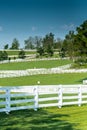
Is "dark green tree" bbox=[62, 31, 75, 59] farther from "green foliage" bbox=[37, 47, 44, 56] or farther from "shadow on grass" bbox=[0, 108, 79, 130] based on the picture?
"shadow on grass" bbox=[0, 108, 79, 130]

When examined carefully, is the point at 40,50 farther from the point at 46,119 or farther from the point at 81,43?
the point at 46,119

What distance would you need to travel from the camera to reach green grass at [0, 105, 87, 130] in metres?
14.7

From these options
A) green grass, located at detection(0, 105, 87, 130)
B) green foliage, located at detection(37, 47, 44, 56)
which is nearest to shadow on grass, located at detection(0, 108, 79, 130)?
green grass, located at detection(0, 105, 87, 130)

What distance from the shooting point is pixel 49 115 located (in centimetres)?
1836

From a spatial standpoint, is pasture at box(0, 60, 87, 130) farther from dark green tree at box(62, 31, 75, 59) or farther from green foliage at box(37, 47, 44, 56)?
green foliage at box(37, 47, 44, 56)

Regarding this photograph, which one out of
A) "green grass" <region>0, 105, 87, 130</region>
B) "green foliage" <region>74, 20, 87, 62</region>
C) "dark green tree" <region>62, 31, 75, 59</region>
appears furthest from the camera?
"dark green tree" <region>62, 31, 75, 59</region>

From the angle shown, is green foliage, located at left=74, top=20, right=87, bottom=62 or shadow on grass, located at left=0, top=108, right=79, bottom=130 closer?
shadow on grass, located at left=0, top=108, right=79, bottom=130

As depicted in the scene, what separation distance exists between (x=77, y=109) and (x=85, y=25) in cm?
4494

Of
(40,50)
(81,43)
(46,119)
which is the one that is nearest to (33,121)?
(46,119)

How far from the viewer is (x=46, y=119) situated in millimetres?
16859

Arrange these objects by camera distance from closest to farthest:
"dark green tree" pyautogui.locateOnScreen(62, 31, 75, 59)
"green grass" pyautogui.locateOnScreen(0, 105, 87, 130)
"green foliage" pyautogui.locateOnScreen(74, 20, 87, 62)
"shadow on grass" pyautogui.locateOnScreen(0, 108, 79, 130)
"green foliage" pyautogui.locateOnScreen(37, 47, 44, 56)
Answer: "shadow on grass" pyautogui.locateOnScreen(0, 108, 79, 130)
"green grass" pyautogui.locateOnScreen(0, 105, 87, 130)
"green foliage" pyautogui.locateOnScreen(74, 20, 87, 62)
"dark green tree" pyautogui.locateOnScreen(62, 31, 75, 59)
"green foliage" pyautogui.locateOnScreen(37, 47, 44, 56)

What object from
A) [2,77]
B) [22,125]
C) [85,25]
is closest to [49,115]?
[22,125]

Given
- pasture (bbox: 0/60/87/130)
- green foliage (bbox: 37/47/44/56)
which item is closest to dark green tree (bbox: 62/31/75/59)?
green foliage (bbox: 37/47/44/56)

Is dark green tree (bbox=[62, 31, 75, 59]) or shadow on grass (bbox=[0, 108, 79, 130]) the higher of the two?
dark green tree (bbox=[62, 31, 75, 59])
